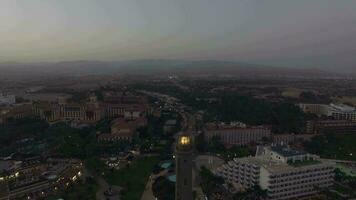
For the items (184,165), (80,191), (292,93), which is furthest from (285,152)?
(292,93)

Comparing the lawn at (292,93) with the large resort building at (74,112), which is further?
the lawn at (292,93)

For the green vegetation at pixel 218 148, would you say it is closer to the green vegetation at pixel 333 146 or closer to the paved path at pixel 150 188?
the green vegetation at pixel 333 146

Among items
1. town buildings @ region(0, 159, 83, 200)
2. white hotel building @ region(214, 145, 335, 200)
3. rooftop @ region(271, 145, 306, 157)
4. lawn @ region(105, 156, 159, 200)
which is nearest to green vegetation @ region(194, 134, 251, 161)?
lawn @ region(105, 156, 159, 200)

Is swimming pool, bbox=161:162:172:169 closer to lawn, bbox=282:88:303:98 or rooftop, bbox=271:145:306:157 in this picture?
rooftop, bbox=271:145:306:157

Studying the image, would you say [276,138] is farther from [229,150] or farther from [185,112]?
[185,112]

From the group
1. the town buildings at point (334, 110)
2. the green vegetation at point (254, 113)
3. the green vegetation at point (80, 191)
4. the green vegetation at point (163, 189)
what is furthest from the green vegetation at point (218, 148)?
the town buildings at point (334, 110)

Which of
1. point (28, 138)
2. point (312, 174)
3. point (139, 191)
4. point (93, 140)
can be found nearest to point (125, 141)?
point (93, 140)
